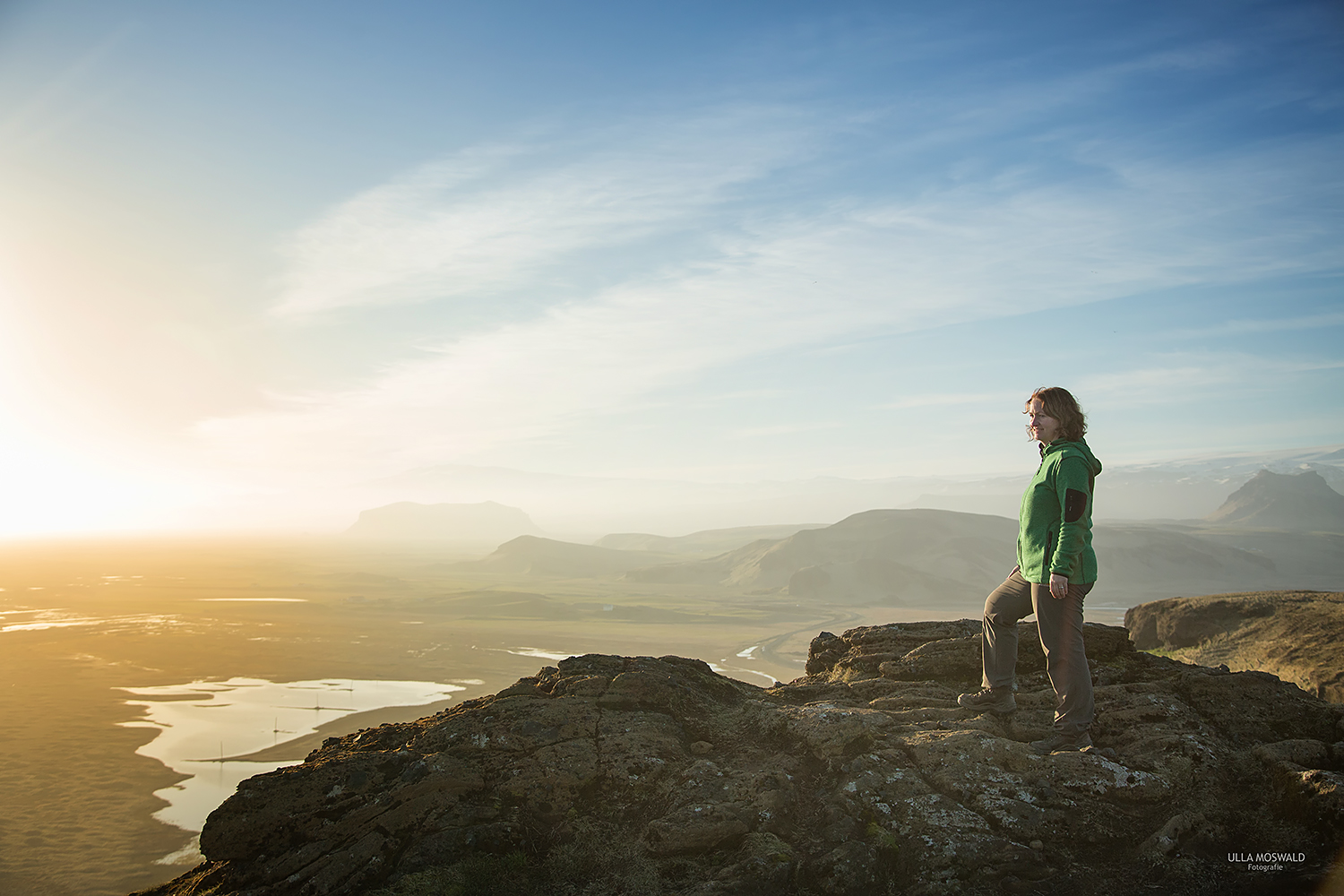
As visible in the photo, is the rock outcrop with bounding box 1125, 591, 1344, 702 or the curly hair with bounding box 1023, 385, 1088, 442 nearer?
the curly hair with bounding box 1023, 385, 1088, 442

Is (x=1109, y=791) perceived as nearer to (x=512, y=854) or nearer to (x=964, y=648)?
(x=964, y=648)

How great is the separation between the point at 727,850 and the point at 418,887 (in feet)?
6.86

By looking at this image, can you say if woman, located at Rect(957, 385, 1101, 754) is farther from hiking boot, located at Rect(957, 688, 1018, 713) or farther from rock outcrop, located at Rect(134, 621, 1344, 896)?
hiking boot, located at Rect(957, 688, 1018, 713)

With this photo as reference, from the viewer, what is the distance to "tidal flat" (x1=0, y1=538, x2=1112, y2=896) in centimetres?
1959

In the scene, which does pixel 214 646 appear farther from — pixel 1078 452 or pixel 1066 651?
pixel 1078 452

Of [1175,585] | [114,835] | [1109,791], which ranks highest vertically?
[1109,791]

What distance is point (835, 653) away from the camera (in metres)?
Answer: 8.95

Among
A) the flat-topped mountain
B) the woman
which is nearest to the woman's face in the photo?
the woman

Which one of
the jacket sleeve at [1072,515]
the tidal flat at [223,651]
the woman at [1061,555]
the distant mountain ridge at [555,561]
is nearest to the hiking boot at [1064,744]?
the woman at [1061,555]

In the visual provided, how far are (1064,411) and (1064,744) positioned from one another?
8.67 feet

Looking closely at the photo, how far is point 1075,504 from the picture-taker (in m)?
5.34

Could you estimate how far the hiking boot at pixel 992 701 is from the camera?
20.7 feet

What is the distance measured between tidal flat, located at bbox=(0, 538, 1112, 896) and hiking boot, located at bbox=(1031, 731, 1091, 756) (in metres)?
20.1

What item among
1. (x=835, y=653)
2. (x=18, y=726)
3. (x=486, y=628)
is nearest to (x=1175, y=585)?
(x=486, y=628)
